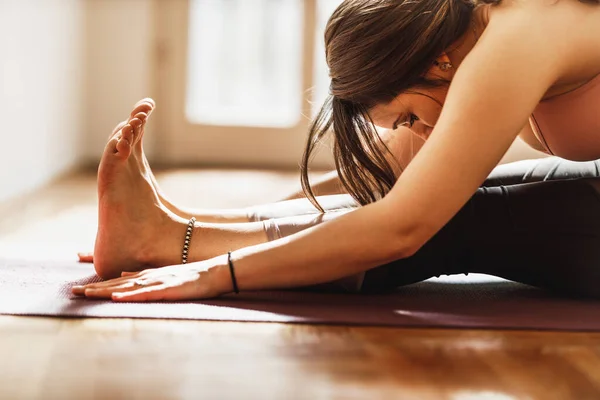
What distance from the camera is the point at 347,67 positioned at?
151 centimetres

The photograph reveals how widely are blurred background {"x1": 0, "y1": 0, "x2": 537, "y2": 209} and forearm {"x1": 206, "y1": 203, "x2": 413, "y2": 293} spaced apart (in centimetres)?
311

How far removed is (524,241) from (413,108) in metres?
0.31

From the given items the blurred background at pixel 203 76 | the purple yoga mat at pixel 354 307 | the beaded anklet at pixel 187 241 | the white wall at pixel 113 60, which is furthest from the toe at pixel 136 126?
the white wall at pixel 113 60

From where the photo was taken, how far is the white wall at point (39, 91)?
3.15 metres

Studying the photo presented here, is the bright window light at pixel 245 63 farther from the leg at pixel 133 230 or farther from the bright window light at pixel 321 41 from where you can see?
the leg at pixel 133 230

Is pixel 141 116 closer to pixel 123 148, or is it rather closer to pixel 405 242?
pixel 123 148

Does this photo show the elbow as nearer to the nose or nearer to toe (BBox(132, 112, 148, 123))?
the nose

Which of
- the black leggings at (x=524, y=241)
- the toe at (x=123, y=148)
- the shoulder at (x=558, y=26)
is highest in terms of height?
the shoulder at (x=558, y=26)

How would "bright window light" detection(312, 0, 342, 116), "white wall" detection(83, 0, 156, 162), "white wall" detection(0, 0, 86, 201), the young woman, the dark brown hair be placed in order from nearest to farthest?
the young woman
the dark brown hair
"white wall" detection(0, 0, 86, 201)
"white wall" detection(83, 0, 156, 162)
"bright window light" detection(312, 0, 342, 116)

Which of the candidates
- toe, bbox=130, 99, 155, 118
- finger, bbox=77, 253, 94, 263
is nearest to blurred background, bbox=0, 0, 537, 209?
finger, bbox=77, 253, 94, 263

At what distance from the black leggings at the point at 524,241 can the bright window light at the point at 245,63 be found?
3319 mm

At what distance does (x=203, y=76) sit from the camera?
490cm

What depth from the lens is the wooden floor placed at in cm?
111

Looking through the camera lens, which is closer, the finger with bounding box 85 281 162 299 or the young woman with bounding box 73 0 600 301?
the young woman with bounding box 73 0 600 301
